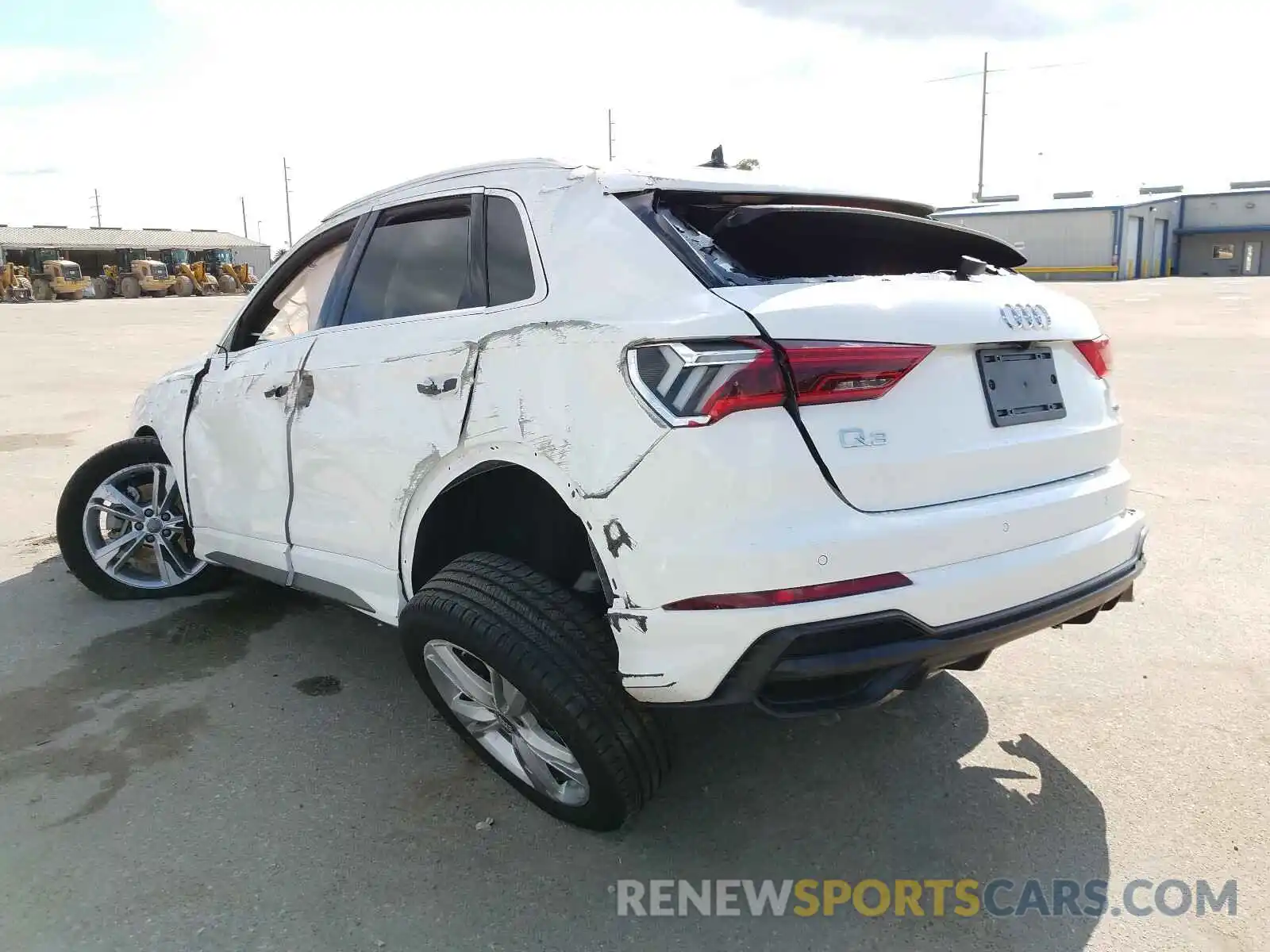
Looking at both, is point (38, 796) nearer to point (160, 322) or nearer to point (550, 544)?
point (550, 544)

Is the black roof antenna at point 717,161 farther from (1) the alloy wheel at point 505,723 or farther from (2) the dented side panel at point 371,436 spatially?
(1) the alloy wheel at point 505,723

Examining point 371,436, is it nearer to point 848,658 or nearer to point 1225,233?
point 848,658

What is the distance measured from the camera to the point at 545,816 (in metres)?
2.73

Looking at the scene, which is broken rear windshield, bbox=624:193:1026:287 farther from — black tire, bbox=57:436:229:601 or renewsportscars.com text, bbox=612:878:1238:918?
black tire, bbox=57:436:229:601

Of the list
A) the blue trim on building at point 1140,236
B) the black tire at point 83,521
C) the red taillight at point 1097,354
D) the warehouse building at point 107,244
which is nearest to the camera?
the red taillight at point 1097,354

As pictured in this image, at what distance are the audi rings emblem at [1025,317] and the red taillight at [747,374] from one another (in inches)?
19.4

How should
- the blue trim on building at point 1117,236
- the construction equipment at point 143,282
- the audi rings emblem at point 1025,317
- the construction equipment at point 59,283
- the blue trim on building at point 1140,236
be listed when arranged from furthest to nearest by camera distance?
the blue trim on building at point 1140,236 → the blue trim on building at point 1117,236 → the construction equipment at point 143,282 → the construction equipment at point 59,283 → the audi rings emblem at point 1025,317

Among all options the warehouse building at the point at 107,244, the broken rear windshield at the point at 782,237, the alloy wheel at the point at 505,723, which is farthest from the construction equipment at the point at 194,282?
the broken rear windshield at the point at 782,237

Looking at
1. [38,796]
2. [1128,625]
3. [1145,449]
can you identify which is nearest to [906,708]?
[1128,625]

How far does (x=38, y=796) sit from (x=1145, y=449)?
284 inches

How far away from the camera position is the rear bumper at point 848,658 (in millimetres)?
2100

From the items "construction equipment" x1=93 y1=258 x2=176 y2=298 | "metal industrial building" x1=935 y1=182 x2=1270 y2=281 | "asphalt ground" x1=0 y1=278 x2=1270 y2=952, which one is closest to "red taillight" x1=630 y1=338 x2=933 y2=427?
"asphalt ground" x1=0 y1=278 x2=1270 y2=952

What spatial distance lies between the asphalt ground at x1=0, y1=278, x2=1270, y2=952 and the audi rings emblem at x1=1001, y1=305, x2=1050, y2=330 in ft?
3.74

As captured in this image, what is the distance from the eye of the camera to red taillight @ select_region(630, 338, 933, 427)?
208 cm
